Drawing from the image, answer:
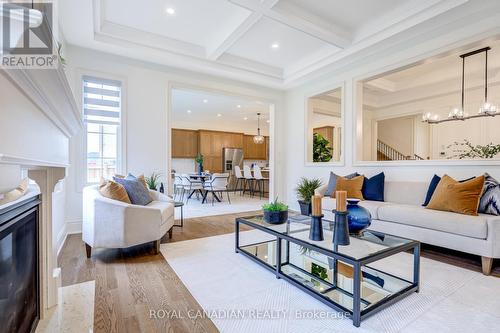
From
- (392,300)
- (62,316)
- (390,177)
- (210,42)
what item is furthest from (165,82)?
(392,300)

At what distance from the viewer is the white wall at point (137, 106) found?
12.6ft

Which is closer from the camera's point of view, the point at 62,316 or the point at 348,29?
the point at 62,316

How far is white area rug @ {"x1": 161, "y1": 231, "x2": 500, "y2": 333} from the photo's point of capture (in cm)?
159

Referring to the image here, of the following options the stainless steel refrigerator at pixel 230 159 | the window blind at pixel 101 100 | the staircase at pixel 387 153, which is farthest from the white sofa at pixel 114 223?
the staircase at pixel 387 153

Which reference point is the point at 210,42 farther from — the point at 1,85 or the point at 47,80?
the point at 1,85

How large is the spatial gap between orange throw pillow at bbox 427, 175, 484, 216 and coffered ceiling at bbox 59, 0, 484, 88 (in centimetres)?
197

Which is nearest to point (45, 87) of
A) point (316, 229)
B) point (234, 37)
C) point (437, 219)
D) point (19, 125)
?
point (19, 125)

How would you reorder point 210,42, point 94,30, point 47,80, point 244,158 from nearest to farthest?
point 47,80
point 94,30
point 210,42
point 244,158

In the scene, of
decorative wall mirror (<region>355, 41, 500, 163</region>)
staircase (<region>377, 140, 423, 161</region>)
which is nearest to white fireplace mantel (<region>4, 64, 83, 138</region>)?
decorative wall mirror (<region>355, 41, 500, 163</region>)

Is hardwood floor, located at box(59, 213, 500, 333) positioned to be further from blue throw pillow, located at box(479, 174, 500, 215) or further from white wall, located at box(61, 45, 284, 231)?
white wall, located at box(61, 45, 284, 231)

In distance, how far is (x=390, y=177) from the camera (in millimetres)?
4016

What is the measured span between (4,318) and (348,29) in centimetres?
455

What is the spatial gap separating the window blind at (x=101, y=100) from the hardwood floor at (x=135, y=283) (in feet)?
6.17

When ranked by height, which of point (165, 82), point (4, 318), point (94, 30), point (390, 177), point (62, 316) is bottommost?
point (62, 316)
